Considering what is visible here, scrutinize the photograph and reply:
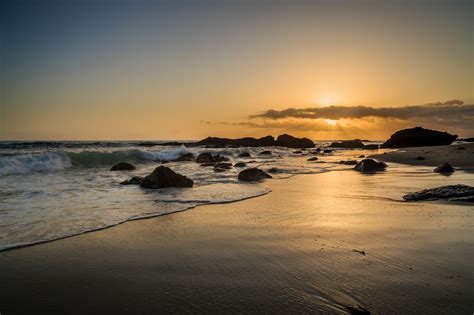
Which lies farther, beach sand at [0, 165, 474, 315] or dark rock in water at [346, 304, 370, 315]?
beach sand at [0, 165, 474, 315]

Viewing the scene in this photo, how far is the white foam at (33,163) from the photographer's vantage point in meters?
19.4

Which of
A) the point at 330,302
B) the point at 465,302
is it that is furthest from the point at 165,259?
the point at 465,302

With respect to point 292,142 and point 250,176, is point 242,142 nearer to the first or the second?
Answer: point 292,142

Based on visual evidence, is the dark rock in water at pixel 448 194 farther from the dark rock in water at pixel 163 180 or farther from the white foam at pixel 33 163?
the white foam at pixel 33 163

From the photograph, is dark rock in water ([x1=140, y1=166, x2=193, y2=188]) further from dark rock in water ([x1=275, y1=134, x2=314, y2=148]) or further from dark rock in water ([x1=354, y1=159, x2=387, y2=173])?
dark rock in water ([x1=275, y1=134, x2=314, y2=148])

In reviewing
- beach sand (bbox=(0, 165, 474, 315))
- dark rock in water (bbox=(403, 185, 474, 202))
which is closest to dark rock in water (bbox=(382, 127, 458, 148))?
dark rock in water (bbox=(403, 185, 474, 202))

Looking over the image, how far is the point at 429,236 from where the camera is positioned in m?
5.40

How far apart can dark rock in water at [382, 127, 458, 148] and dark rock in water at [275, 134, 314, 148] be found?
1008 inches

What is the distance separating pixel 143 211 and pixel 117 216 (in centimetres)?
75

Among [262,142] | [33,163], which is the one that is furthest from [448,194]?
[262,142]

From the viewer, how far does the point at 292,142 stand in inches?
3474

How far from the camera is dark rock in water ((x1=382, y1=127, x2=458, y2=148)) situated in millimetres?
58344

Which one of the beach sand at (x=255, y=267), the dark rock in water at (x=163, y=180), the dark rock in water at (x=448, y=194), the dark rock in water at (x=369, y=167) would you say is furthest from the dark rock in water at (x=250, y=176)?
the beach sand at (x=255, y=267)

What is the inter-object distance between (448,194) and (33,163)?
23.2 m
